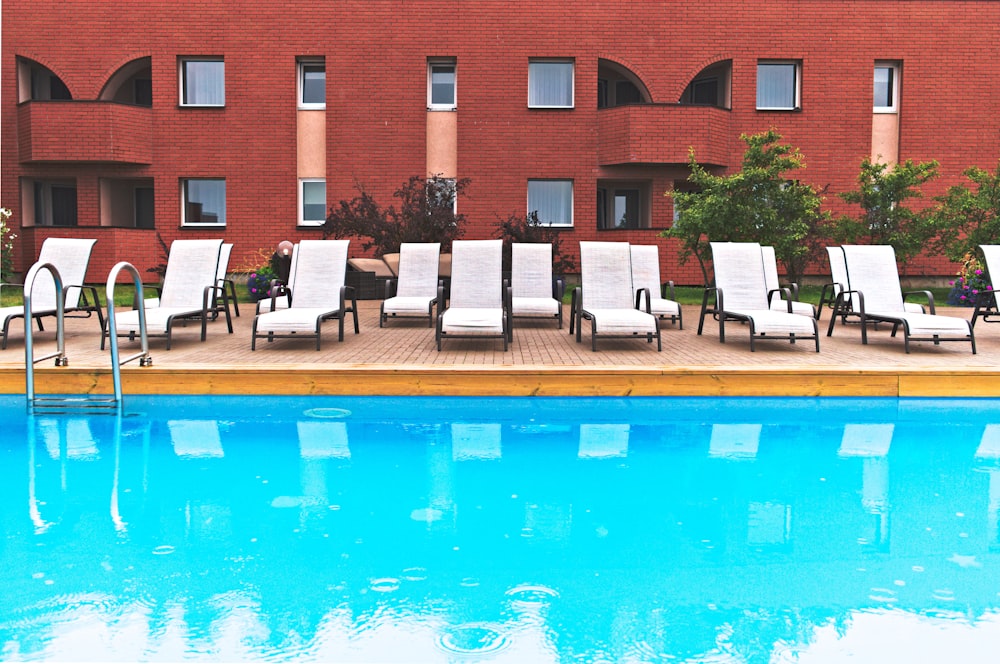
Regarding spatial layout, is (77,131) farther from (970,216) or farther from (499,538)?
(970,216)

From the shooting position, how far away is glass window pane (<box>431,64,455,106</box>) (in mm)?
22016

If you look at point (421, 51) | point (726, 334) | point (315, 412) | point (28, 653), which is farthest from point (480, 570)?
point (421, 51)

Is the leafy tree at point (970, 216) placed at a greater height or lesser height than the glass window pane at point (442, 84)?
lesser

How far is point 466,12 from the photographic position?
21.3 m

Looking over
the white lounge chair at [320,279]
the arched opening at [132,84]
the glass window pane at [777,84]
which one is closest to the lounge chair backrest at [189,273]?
the white lounge chair at [320,279]

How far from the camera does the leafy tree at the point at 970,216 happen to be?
1800 cm

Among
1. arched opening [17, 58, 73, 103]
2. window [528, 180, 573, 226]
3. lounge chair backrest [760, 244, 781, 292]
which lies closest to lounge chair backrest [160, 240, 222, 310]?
lounge chair backrest [760, 244, 781, 292]

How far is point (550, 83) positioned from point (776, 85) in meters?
5.89

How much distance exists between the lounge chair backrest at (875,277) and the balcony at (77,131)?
17.2 meters

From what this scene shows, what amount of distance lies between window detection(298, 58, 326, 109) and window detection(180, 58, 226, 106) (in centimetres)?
200

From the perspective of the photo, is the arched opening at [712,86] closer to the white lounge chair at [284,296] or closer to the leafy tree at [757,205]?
the leafy tree at [757,205]

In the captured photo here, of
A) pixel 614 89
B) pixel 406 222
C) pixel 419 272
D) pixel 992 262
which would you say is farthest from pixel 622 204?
pixel 992 262

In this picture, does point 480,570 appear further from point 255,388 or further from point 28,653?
point 255,388

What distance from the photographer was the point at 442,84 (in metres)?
22.0
